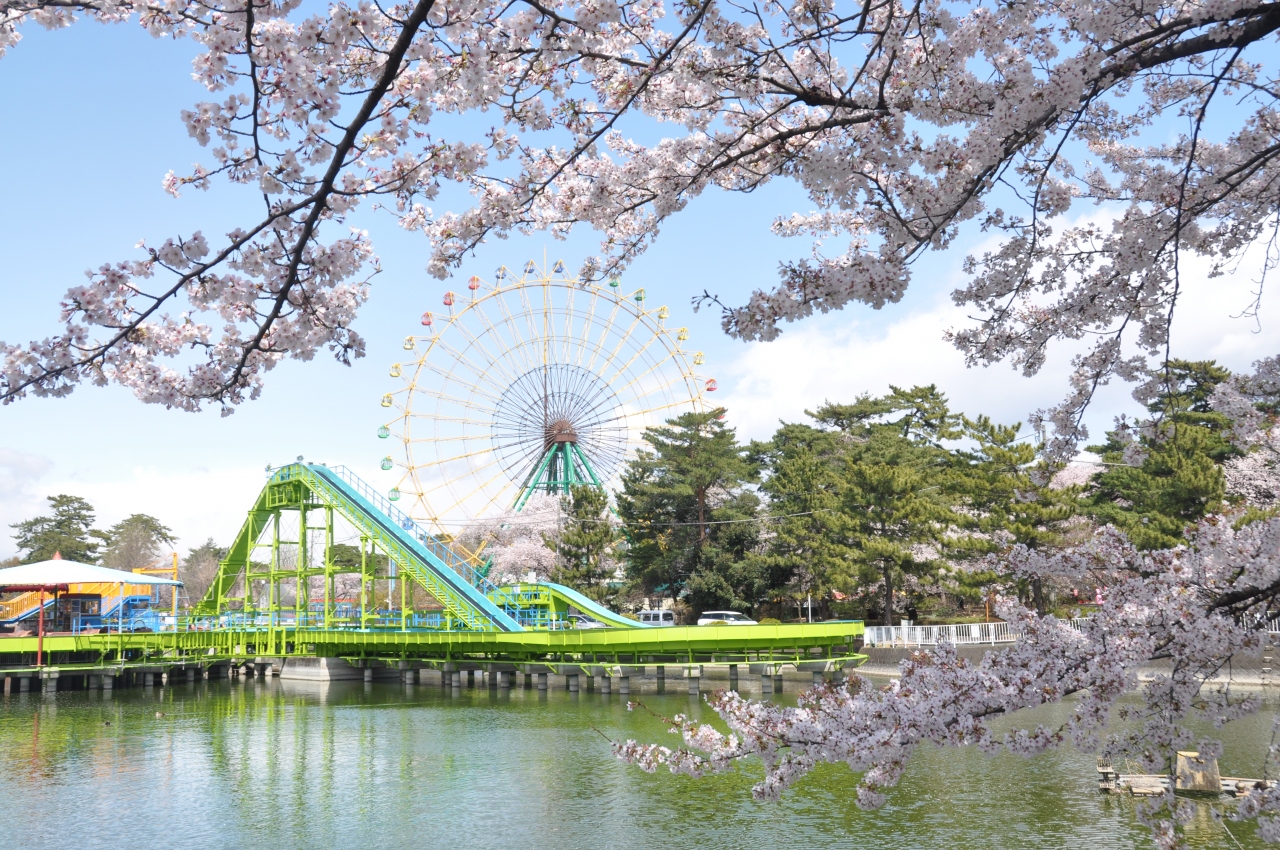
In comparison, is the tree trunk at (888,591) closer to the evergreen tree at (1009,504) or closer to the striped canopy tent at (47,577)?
the evergreen tree at (1009,504)

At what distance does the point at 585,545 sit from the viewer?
2794 centimetres

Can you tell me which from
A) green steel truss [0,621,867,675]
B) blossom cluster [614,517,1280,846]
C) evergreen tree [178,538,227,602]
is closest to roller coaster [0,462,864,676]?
green steel truss [0,621,867,675]

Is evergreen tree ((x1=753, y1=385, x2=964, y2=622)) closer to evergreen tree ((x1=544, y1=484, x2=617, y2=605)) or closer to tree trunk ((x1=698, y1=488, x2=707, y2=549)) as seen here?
tree trunk ((x1=698, y1=488, x2=707, y2=549))

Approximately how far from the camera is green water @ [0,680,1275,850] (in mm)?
8461

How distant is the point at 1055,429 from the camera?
481 cm

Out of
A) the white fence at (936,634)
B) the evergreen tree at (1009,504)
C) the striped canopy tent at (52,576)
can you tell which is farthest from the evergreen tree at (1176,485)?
the striped canopy tent at (52,576)

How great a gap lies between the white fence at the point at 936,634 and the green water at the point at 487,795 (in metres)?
7.35

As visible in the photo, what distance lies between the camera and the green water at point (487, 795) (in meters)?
8.46

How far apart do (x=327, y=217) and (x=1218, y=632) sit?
3552 mm

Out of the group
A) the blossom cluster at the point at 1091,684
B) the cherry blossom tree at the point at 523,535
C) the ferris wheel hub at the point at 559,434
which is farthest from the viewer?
the cherry blossom tree at the point at 523,535

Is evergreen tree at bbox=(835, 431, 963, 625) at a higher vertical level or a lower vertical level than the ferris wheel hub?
lower

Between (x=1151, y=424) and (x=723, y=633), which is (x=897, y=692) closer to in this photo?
(x=1151, y=424)

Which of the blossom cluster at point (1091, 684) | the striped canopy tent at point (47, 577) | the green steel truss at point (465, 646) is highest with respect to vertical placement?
the blossom cluster at point (1091, 684)

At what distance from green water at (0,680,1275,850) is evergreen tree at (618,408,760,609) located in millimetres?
12119
